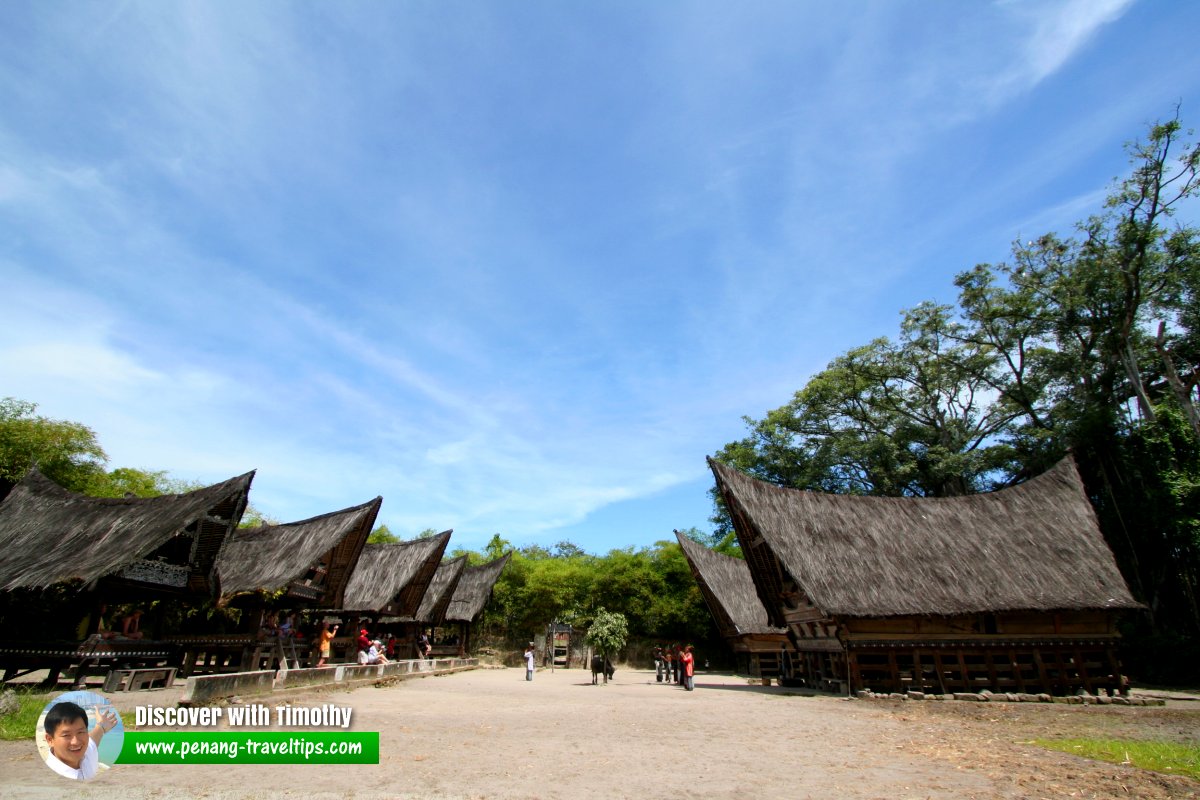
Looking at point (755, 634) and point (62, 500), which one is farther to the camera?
point (755, 634)

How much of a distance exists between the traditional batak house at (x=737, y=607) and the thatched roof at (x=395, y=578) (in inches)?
425

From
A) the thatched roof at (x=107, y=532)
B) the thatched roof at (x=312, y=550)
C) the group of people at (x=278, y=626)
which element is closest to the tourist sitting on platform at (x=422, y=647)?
the group of people at (x=278, y=626)

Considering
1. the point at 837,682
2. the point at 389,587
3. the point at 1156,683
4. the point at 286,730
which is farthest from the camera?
the point at 389,587

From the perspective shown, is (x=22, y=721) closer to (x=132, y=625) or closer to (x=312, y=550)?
(x=132, y=625)

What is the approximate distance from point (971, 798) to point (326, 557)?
765 inches

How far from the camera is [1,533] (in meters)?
16.7

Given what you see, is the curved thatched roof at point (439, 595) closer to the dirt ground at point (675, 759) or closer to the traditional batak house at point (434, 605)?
the traditional batak house at point (434, 605)

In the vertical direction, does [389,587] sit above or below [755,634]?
above

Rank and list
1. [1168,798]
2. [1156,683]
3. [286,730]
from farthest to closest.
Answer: [1156,683]
[286,730]
[1168,798]

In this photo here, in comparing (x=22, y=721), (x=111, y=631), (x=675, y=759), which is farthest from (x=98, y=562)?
(x=675, y=759)

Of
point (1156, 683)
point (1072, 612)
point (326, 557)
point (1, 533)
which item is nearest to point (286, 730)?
point (326, 557)

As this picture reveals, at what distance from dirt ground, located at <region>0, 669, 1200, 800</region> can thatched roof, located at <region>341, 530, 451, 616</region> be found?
10802 millimetres

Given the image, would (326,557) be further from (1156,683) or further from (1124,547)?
(1124,547)

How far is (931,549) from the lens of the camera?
17969 millimetres
